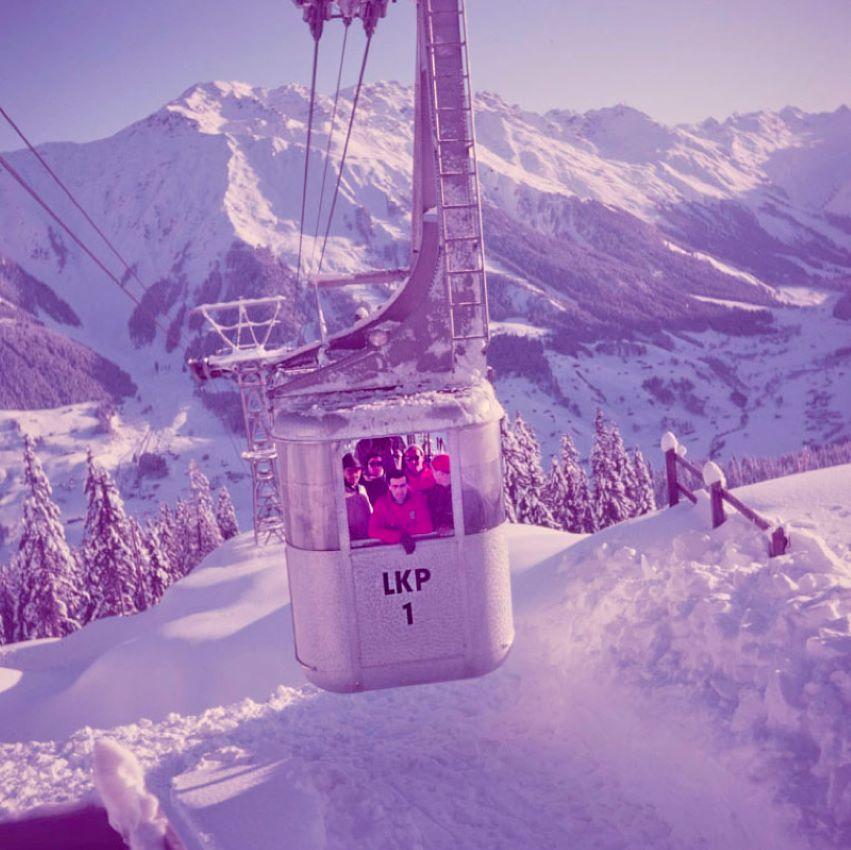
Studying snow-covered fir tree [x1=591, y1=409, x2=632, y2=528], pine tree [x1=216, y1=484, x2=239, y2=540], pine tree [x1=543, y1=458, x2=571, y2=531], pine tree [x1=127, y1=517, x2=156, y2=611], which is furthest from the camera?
pine tree [x1=216, y1=484, x2=239, y2=540]

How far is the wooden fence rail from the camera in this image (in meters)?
9.55

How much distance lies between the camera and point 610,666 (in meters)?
9.05

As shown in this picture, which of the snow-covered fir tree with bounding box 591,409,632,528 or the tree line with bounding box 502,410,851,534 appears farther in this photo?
the snow-covered fir tree with bounding box 591,409,632,528

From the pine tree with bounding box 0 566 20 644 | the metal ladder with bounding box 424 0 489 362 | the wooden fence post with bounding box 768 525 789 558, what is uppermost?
the metal ladder with bounding box 424 0 489 362

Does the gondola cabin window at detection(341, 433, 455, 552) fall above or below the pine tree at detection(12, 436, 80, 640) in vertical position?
above

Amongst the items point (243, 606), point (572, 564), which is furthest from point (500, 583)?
point (243, 606)

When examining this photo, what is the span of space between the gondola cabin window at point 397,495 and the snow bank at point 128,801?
3.09 meters

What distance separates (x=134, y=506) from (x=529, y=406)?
8896 cm

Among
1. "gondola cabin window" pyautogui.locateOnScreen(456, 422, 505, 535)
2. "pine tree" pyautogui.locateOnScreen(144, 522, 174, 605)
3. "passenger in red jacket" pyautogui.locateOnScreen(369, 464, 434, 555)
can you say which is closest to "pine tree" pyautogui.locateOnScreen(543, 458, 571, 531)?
"pine tree" pyautogui.locateOnScreen(144, 522, 174, 605)

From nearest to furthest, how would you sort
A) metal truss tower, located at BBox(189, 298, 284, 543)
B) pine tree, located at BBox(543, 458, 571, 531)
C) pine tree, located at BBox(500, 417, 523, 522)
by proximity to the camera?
metal truss tower, located at BBox(189, 298, 284, 543)
pine tree, located at BBox(500, 417, 523, 522)
pine tree, located at BBox(543, 458, 571, 531)

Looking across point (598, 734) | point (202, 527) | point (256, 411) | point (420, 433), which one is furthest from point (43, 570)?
point (598, 734)

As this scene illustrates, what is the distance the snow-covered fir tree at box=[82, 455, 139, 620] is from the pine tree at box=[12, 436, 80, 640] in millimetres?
1167

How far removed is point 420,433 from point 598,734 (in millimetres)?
3684

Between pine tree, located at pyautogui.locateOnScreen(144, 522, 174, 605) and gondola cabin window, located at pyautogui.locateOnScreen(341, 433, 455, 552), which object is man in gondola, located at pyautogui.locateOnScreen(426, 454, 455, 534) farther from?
pine tree, located at pyautogui.locateOnScreen(144, 522, 174, 605)
